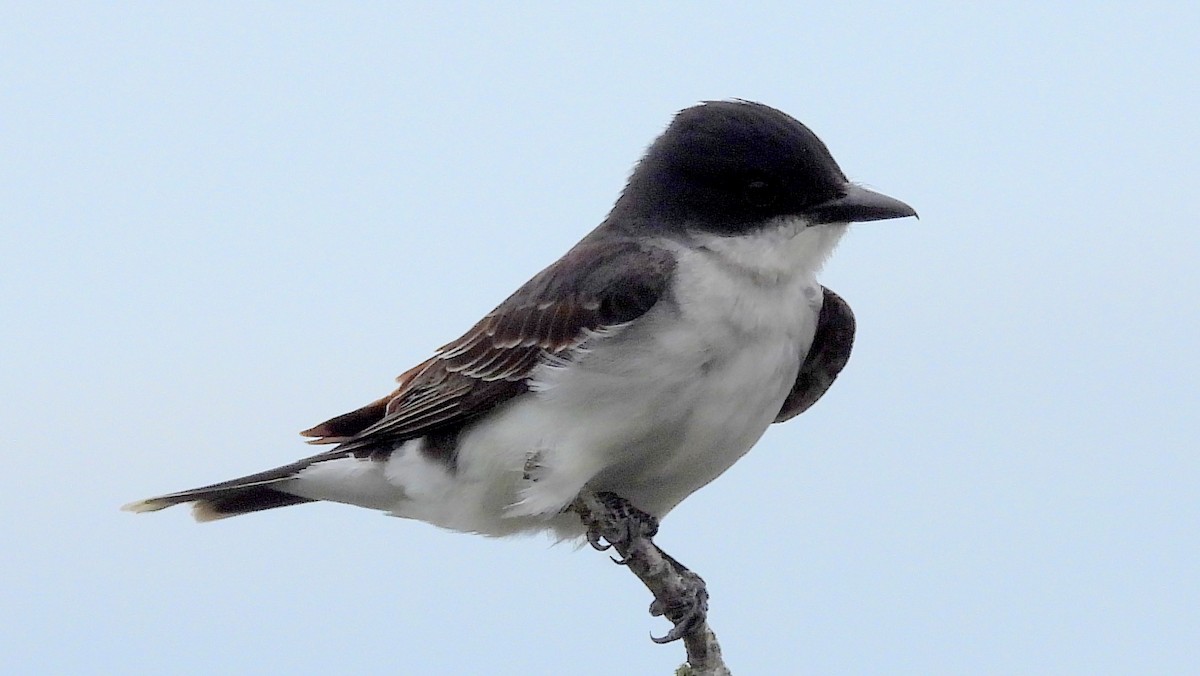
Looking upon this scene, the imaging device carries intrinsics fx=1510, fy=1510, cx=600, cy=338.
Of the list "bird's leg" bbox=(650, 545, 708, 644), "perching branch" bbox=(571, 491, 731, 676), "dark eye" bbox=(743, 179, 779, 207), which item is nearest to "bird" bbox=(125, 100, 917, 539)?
"dark eye" bbox=(743, 179, 779, 207)

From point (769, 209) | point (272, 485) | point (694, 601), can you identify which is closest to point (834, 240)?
point (769, 209)

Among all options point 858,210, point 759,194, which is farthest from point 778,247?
point 858,210

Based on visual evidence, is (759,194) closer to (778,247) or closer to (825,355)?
(778,247)

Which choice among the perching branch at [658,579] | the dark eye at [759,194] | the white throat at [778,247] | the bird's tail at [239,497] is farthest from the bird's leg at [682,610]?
the bird's tail at [239,497]

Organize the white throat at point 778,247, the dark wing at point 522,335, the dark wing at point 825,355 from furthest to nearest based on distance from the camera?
the dark wing at point 825,355
the white throat at point 778,247
the dark wing at point 522,335

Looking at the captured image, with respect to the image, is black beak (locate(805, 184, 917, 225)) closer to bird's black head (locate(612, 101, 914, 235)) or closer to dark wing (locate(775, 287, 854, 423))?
bird's black head (locate(612, 101, 914, 235))

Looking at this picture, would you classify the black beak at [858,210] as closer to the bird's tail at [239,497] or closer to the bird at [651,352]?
the bird at [651,352]
